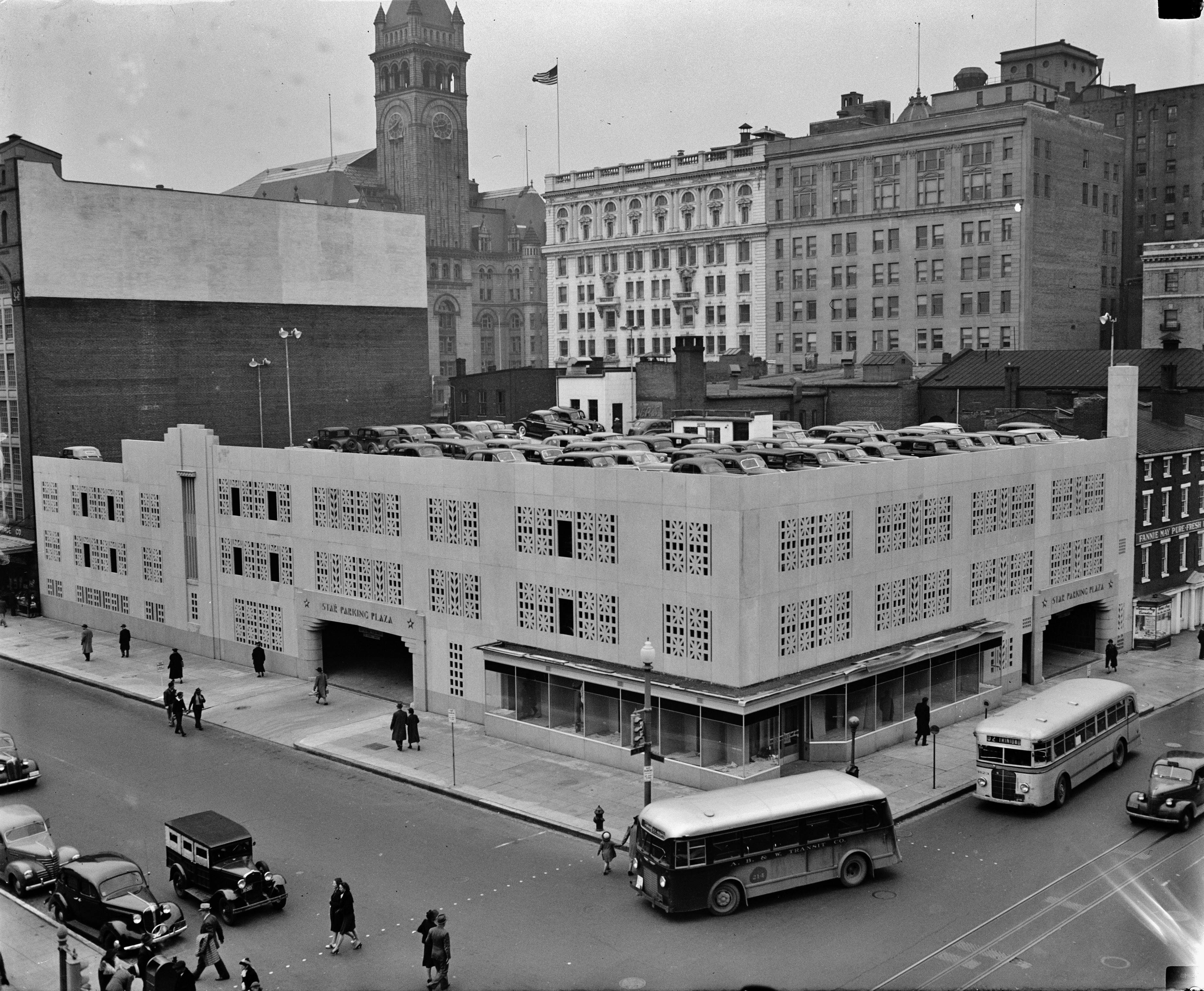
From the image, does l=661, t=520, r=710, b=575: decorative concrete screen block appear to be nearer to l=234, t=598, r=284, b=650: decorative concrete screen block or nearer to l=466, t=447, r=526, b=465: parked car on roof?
l=466, t=447, r=526, b=465: parked car on roof

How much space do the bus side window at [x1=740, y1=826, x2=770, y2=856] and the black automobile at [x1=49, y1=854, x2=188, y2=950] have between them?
36.9ft

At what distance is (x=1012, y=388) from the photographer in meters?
72.2

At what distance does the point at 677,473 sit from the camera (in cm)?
3712

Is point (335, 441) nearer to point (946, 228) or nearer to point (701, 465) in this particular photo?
point (701, 465)

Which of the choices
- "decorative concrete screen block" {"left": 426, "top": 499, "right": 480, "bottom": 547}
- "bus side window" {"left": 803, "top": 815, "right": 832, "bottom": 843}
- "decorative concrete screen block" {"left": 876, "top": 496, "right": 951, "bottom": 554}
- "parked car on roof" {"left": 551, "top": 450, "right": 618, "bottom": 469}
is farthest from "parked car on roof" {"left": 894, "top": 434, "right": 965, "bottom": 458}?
"bus side window" {"left": 803, "top": 815, "right": 832, "bottom": 843}

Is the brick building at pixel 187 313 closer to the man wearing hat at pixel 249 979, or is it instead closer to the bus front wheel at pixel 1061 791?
the man wearing hat at pixel 249 979

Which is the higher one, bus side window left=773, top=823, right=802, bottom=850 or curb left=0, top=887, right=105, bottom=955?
bus side window left=773, top=823, right=802, bottom=850

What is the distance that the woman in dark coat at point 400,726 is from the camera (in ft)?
127

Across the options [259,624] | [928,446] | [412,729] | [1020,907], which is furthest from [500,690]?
[1020,907]

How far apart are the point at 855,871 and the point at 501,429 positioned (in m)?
40.2

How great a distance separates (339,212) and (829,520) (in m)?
45.9

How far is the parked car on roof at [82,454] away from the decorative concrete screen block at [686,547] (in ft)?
113

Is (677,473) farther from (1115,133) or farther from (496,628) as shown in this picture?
(1115,133)

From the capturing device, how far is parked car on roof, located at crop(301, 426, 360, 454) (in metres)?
55.3
